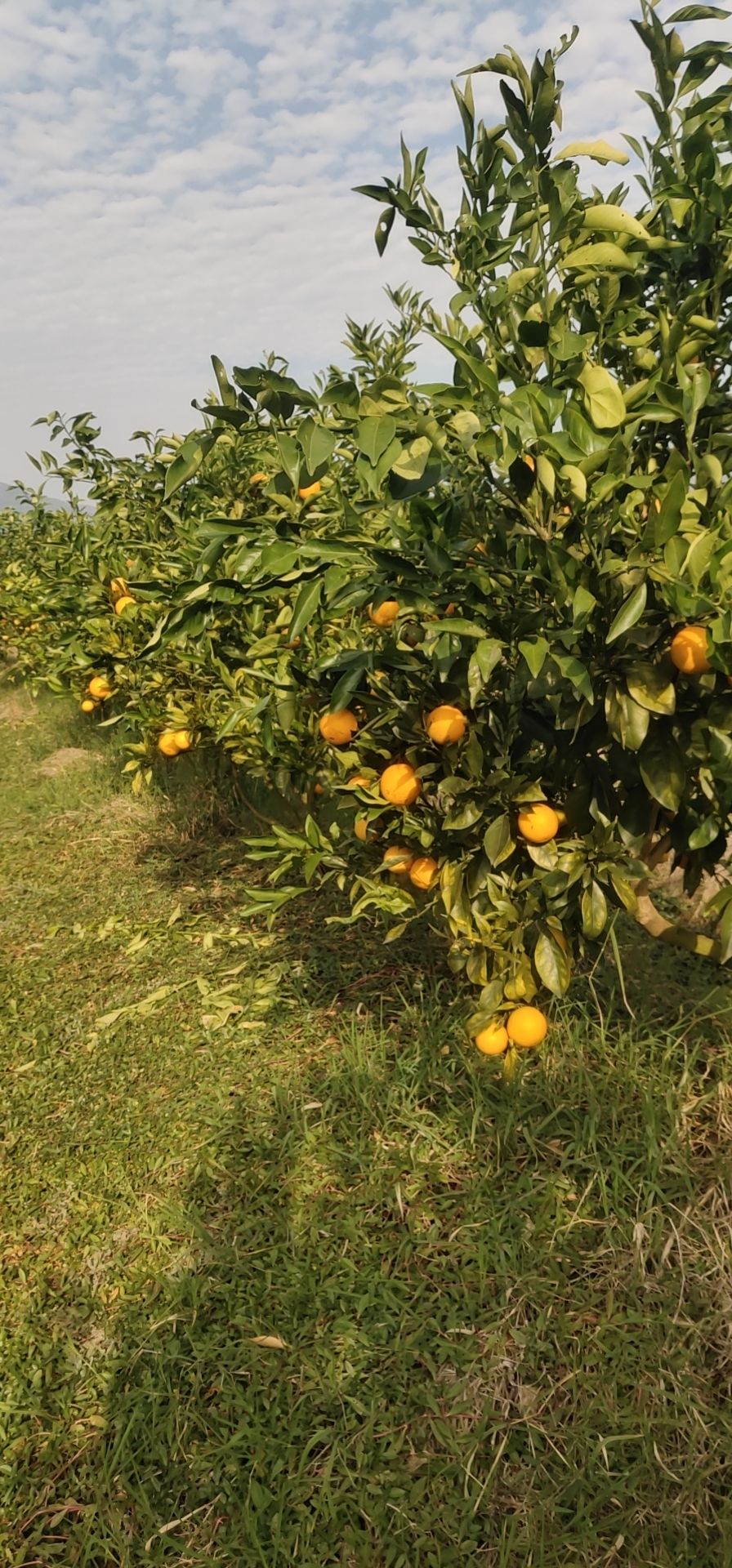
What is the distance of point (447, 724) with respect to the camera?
164 centimetres

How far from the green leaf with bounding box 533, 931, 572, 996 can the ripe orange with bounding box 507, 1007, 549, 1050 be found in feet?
0.34

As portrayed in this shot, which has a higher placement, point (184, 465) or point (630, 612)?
point (184, 465)

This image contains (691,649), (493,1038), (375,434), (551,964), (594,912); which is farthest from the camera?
(493,1038)

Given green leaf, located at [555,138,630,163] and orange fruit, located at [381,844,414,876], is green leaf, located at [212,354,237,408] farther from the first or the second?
orange fruit, located at [381,844,414,876]

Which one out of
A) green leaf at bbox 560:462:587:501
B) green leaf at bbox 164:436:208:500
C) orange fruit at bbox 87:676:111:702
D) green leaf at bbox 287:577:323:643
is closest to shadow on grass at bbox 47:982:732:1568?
green leaf at bbox 287:577:323:643

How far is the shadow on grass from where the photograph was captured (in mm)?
1431

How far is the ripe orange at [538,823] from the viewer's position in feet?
5.41

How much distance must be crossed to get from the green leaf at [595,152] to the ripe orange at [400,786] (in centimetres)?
102

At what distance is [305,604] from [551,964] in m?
0.83

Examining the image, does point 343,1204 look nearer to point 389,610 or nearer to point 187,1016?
point 187,1016

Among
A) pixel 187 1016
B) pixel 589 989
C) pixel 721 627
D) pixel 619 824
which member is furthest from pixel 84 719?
pixel 721 627

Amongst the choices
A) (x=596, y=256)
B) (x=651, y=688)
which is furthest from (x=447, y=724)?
(x=596, y=256)

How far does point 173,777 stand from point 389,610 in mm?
2965

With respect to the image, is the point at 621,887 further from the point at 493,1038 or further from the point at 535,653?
the point at 535,653
